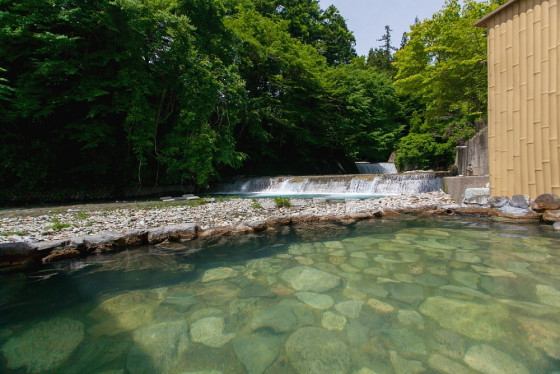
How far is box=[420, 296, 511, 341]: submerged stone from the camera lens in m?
1.68

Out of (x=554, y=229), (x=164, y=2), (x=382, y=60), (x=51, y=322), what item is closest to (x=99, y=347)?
(x=51, y=322)

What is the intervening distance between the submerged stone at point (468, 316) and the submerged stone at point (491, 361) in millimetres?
116

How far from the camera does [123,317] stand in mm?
2012

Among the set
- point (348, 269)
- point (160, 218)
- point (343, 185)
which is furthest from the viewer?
point (343, 185)

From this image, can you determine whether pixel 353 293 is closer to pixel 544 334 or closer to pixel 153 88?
pixel 544 334

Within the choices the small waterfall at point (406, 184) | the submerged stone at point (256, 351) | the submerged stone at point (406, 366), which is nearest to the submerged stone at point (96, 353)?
the submerged stone at point (256, 351)

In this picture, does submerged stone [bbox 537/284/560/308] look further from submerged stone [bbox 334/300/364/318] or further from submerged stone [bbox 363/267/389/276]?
submerged stone [bbox 334/300/364/318]

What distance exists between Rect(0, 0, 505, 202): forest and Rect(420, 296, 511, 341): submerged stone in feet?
30.8

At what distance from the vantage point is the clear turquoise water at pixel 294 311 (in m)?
1.52

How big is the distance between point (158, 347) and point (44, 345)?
0.76 meters

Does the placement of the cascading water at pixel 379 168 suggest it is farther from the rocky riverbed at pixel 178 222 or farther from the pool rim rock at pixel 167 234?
the pool rim rock at pixel 167 234

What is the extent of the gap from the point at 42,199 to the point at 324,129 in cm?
1603

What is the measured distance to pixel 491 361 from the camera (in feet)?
4.72

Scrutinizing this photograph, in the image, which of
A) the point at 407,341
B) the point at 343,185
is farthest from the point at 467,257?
the point at 343,185
